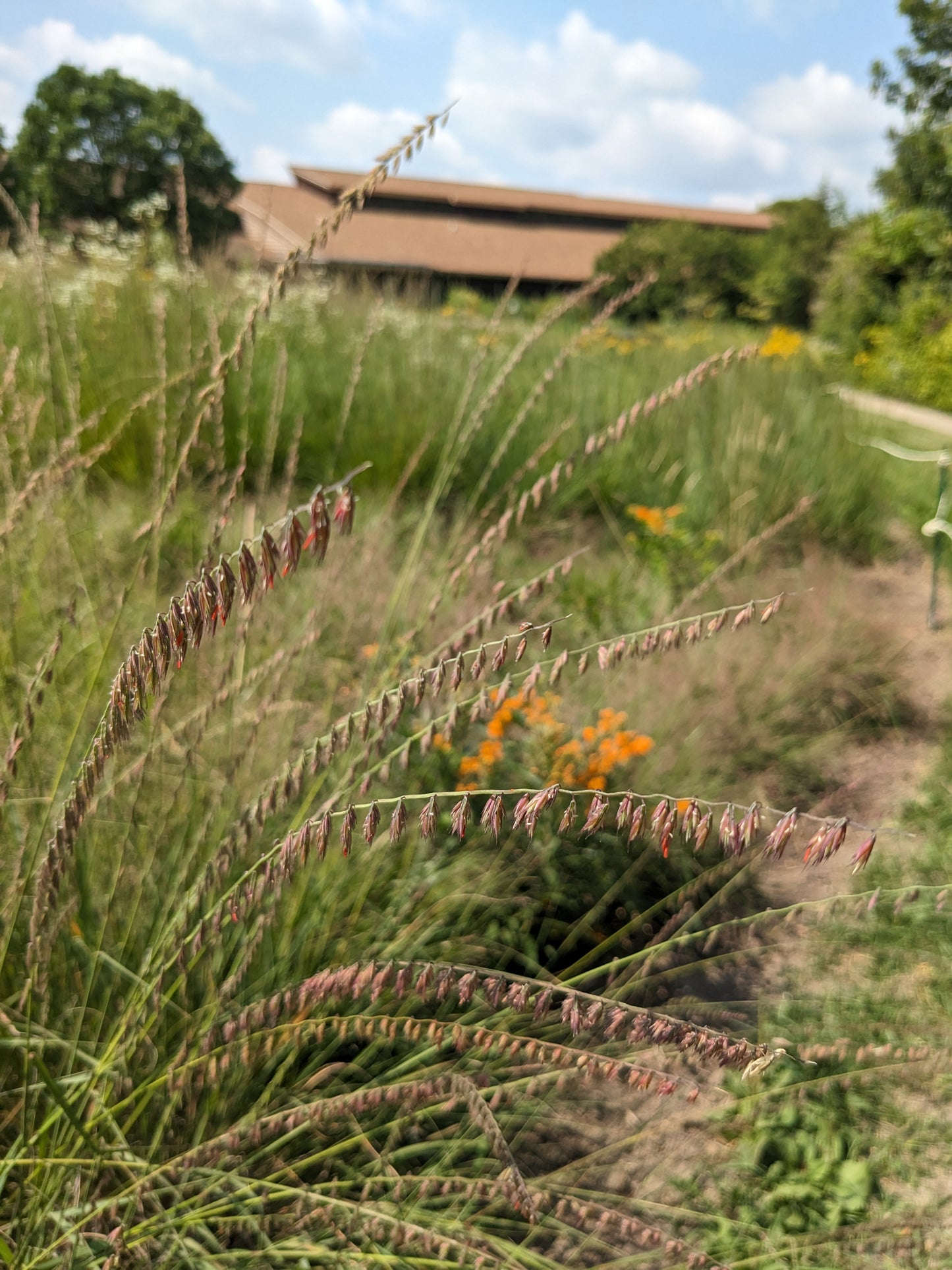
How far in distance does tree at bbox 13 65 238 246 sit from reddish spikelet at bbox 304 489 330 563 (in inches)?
942

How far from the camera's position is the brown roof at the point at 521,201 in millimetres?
31219

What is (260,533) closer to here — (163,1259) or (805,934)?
(163,1259)

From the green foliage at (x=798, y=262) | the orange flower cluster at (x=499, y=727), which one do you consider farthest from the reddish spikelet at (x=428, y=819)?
the green foliage at (x=798, y=262)

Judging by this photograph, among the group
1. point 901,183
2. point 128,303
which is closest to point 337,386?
point 128,303

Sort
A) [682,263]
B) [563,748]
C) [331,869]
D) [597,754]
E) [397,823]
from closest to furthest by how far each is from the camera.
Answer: [397,823] < [331,869] < [563,748] < [597,754] < [682,263]

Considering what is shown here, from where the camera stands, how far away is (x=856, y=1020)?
2291mm

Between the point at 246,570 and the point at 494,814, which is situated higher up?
the point at 246,570

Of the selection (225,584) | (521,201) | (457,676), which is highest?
(521,201)

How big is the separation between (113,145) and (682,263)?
1536 cm

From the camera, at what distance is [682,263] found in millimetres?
22109

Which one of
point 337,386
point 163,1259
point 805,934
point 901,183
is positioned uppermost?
point 901,183

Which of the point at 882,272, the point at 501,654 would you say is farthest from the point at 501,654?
the point at 882,272

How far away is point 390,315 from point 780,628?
11.9 feet

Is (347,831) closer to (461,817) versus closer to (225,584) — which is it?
(461,817)
